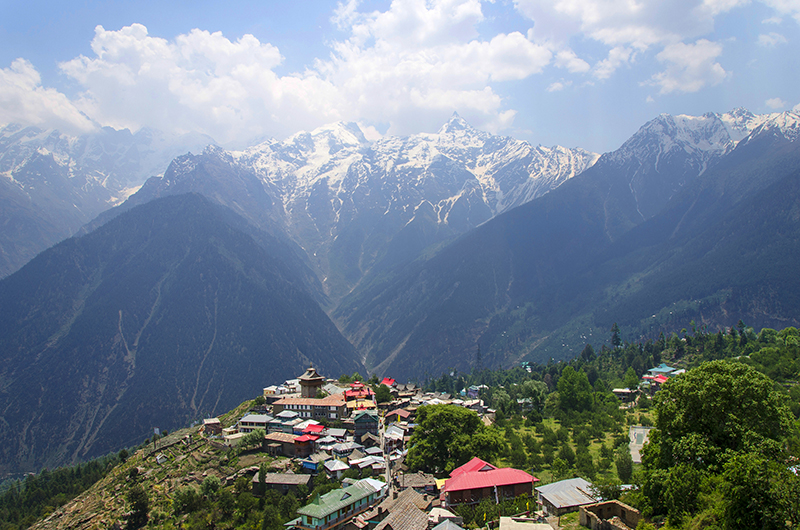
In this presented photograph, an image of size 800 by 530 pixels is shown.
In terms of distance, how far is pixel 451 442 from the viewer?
70.5 meters

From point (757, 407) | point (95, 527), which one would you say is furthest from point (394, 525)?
point (95, 527)

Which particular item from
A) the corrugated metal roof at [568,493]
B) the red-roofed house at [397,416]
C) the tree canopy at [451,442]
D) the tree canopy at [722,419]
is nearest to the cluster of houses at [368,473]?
the corrugated metal roof at [568,493]

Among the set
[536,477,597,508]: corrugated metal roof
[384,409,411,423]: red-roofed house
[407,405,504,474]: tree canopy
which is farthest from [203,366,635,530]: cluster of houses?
[407,405,504,474]: tree canopy

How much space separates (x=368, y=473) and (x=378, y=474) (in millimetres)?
1512

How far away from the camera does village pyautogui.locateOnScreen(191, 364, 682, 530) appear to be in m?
48.7

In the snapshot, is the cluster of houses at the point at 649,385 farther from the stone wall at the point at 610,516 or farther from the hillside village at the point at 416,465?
the stone wall at the point at 610,516

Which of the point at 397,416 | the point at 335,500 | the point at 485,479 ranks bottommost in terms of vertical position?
the point at 335,500

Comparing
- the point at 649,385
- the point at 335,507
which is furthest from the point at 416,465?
the point at 649,385

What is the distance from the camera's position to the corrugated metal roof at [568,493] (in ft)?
156

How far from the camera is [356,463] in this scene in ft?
246

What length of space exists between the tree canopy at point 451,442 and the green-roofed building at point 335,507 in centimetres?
980

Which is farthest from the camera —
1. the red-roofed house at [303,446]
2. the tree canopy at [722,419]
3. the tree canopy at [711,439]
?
the red-roofed house at [303,446]

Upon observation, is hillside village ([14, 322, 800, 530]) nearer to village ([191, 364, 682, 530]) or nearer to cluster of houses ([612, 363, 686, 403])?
village ([191, 364, 682, 530])

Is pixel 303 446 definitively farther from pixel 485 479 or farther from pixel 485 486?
pixel 485 486
